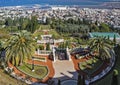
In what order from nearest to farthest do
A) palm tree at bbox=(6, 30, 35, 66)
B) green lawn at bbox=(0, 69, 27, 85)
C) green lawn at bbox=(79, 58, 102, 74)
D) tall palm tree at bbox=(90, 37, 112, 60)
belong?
green lawn at bbox=(0, 69, 27, 85) < palm tree at bbox=(6, 30, 35, 66) < green lawn at bbox=(79, 58, 102, 74) < tall palm tree at bbox=(90, 37, 112, 60)

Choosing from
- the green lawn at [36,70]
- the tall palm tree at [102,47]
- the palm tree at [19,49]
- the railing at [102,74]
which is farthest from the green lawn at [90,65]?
the palm tree at [19,49]

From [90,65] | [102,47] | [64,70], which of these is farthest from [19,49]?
[102,47]

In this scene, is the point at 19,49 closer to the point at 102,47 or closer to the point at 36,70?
the point at 36,70

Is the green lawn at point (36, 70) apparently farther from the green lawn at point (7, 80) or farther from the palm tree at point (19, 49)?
the green lawn at point (7, 80)

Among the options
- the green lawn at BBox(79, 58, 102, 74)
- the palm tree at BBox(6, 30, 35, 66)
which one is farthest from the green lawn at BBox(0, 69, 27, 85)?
the green lawn at BBox(79, 58, 102, 74)

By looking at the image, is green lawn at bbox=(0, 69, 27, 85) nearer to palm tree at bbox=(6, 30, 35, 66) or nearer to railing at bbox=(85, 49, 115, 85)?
palm tree at bbox=(6, 30, 35, 66)

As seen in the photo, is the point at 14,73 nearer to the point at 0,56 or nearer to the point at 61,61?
the point at 0,56

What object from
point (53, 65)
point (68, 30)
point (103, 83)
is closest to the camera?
point (103, 83)

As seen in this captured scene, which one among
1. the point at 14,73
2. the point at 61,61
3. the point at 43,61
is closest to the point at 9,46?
the point at 14,73
